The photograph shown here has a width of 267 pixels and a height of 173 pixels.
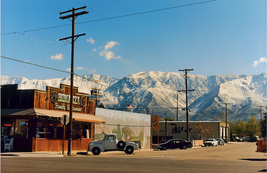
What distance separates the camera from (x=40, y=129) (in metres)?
30.4

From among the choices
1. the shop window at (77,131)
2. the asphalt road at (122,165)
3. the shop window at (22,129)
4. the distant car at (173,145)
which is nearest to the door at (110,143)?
the asphalt road at (122,165)

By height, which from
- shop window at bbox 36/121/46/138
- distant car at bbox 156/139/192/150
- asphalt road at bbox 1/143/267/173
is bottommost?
distant car at bbox 156/139/192/150

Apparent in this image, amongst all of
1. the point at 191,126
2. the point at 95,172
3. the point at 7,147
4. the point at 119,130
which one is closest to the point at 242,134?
the point at 191,126

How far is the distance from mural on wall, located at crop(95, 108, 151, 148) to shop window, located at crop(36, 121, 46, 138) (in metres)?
9.61

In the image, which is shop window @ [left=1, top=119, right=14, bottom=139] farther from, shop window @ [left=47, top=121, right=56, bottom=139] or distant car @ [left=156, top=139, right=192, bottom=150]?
distant car @ [left=156, top=139, right=192, bottom=150]

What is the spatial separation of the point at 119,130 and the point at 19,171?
32.8 metres

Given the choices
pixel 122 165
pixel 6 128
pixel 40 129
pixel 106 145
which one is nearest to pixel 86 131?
pixel 40 129

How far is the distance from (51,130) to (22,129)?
3.34 meters

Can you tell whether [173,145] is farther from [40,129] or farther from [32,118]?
[32,118]

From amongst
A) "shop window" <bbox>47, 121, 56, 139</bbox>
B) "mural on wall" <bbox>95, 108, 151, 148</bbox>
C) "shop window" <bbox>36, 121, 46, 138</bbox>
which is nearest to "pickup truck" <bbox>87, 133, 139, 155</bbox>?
"shop window" <bbox>36, 121, 46, 138</bbox>

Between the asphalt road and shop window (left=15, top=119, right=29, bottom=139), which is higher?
shop window (left=15, top=119, right=29, bottom=139)

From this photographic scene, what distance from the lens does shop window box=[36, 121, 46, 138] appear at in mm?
29922

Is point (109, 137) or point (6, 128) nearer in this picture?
point (109, 137)

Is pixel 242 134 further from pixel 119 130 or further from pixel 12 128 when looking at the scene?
pixel 12 128
